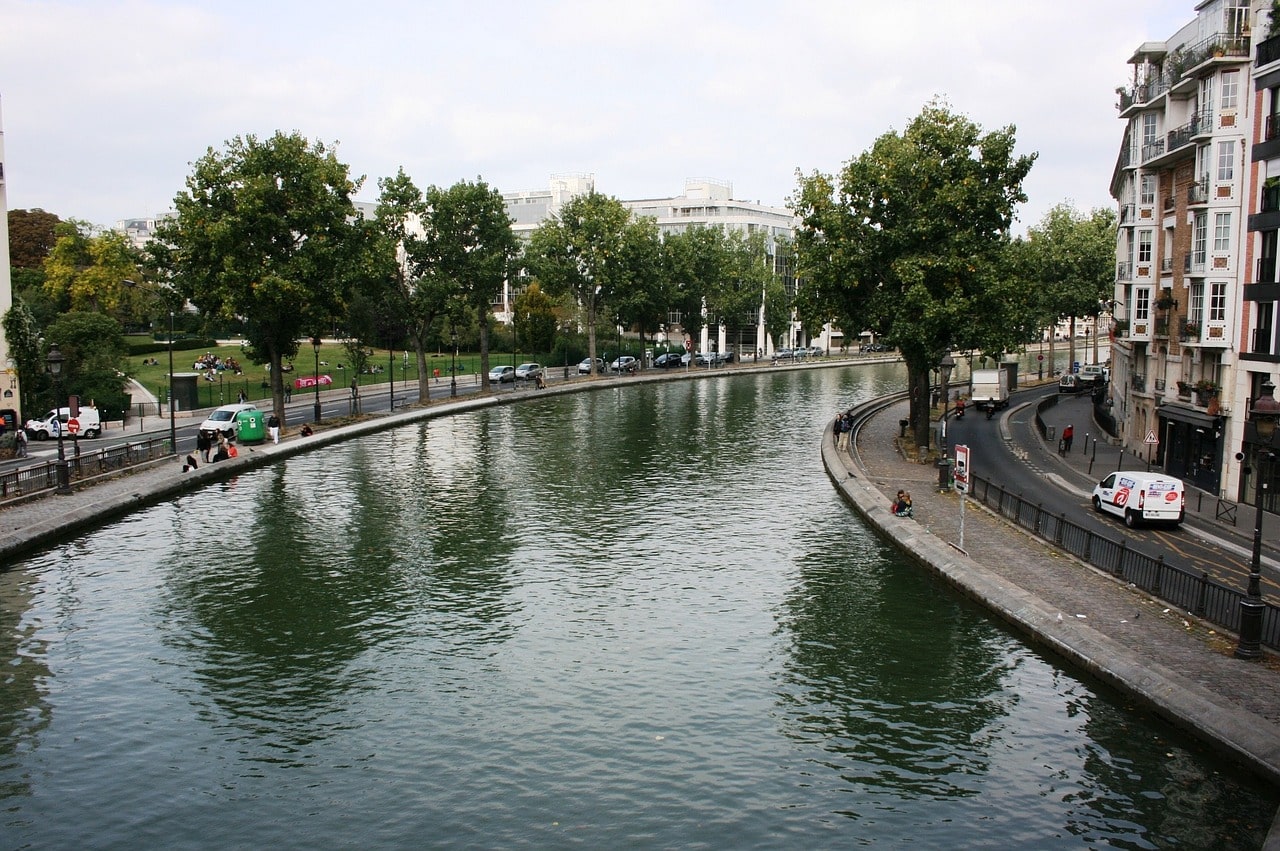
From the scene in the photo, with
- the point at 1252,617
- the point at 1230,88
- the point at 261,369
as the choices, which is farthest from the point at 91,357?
the point at 1252,617

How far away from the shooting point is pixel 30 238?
121 meters

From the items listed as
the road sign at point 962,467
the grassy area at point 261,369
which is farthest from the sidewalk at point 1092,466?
the grassy area at point 261,369

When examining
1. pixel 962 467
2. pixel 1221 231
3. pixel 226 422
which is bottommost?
pixel 226 422

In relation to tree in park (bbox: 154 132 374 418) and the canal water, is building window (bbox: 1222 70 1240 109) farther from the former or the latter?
tree in park (bbox: 154 132 374 418)

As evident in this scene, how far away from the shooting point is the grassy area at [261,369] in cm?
7781

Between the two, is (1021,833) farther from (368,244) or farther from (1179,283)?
(368,244)

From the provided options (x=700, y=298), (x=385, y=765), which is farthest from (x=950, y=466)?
(x=700, y=298)

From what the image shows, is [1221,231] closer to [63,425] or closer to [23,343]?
[23,343]

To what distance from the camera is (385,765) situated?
17.8 metres

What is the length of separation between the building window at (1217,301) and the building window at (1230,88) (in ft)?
25.4

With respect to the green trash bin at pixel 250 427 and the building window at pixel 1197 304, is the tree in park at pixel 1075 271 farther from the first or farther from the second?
the green trash bin at pixel 250 427

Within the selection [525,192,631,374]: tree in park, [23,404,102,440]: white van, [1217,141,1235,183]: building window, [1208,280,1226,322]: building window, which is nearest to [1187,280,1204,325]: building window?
[1208,280,1226,322]: building window

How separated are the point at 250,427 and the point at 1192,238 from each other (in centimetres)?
4972

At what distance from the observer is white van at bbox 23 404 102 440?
57281 millimetres
